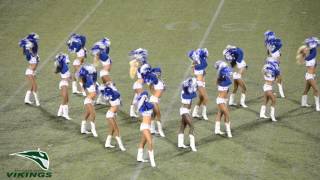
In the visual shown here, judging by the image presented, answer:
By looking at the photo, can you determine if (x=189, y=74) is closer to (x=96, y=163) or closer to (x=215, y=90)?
(x=215, y=90)

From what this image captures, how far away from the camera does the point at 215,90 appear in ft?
59.6

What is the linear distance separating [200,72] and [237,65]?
4.32 feet

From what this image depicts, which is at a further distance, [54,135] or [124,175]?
[54,135]

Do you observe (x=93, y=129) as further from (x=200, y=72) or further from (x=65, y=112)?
(x=200, y=72)

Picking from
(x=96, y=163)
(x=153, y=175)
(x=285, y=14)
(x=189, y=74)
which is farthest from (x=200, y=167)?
(x=285, y=14)

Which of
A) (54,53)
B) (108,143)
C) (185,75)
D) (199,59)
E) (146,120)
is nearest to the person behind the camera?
(146,120)

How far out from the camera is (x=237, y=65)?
55.4ft

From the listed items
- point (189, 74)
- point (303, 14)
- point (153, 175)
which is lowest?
point (153, 175)

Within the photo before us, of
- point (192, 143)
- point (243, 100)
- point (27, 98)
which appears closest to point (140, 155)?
point (192, 143)

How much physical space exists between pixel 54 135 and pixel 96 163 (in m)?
1.98

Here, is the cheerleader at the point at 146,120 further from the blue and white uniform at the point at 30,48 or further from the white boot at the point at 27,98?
the white boot at the point at 27,98

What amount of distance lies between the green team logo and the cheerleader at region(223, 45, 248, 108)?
5.15 meters

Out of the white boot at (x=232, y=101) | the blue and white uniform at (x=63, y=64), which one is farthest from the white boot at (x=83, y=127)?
the white boot at (x=232, y=101)

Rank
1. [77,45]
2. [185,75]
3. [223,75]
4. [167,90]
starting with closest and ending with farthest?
[223,75]
[77,45]
[167,90]
[185,75]
